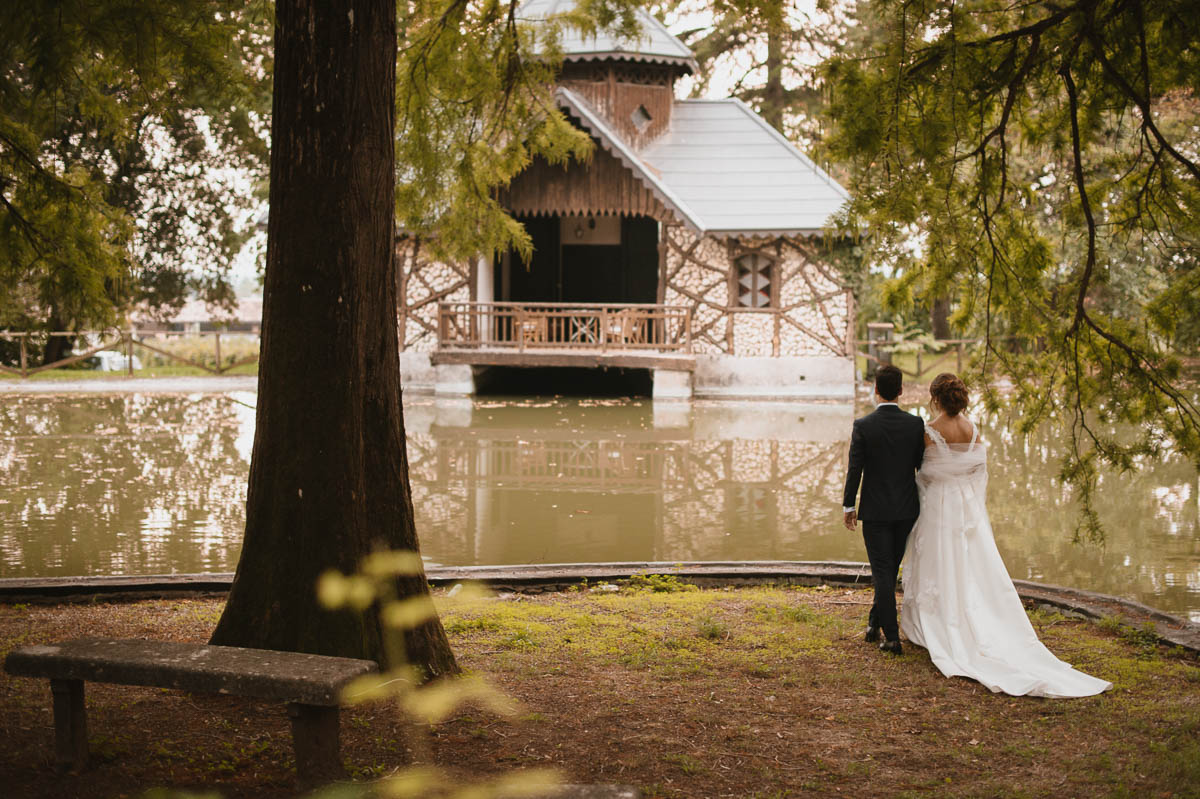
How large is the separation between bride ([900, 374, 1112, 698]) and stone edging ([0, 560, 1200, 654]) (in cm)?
97

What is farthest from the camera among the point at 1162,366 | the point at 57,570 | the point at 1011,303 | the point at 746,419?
the point at 746,419

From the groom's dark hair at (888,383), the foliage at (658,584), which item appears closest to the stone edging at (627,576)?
the foliage at (658,584)

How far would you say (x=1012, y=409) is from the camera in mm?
6859

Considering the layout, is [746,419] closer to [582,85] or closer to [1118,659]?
[582,85]

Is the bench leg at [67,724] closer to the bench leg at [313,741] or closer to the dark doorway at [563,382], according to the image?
the bench leg at [313,741]

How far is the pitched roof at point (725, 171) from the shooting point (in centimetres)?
2047

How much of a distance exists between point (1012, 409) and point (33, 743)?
554 cm

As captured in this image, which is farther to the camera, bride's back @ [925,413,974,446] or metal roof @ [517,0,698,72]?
metal roof @ [517,0,698,72]

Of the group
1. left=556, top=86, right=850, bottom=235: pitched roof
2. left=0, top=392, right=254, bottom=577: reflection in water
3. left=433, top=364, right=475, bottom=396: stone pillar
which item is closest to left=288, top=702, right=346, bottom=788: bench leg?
left=0, top=392, right=254, bottom=577: reflection in water

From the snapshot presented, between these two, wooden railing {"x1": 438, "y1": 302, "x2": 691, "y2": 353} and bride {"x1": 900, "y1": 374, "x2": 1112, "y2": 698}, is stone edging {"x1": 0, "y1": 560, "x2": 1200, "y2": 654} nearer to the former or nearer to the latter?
bride {"x1": 900, "y1": 374, "x2": 1112, "y2": 698}

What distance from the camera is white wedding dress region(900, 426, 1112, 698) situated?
490 cm

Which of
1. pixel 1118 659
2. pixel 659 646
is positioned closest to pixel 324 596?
pixel 659 646

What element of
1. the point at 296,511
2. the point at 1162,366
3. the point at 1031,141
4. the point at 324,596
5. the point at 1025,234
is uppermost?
the point at 1031,141

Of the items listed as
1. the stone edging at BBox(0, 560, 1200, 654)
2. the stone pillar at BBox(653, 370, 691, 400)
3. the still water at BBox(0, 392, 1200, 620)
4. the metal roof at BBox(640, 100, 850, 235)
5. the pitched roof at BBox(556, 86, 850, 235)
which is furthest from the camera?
the metal roof at BBox(640, 100, 850, 235)
